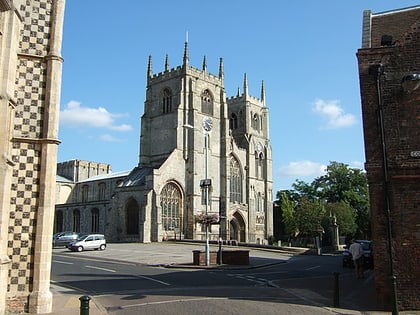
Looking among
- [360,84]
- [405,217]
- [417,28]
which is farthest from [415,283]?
[417,28]

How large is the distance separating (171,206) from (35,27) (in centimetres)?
4702

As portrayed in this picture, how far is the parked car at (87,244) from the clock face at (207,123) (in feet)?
87.9

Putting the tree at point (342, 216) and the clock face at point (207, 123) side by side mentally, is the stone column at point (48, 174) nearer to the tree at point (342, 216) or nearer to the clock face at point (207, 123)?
the clock face at point (207, 123)

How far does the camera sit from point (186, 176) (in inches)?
2382

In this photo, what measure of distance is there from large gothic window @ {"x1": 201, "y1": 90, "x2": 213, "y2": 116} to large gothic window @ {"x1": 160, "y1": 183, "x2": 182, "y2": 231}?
12954mm

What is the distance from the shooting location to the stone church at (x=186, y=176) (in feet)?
188

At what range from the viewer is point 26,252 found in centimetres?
1136

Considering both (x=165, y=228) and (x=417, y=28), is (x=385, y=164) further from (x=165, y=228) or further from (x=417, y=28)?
(x=165, y=228)

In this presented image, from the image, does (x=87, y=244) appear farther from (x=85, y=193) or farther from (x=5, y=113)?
(x=85, y=193)

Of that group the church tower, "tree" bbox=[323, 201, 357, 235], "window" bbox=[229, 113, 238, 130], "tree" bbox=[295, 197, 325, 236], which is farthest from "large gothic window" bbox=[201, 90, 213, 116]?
"tree" bbox=[323, 201, 357, 235]

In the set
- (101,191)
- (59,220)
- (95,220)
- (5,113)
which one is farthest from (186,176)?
(5,113)

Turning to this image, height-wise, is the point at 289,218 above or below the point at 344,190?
below

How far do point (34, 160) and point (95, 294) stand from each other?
5632 mm

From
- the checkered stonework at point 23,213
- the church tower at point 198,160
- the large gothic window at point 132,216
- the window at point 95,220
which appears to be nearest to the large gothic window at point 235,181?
the church tower at point 198,160
